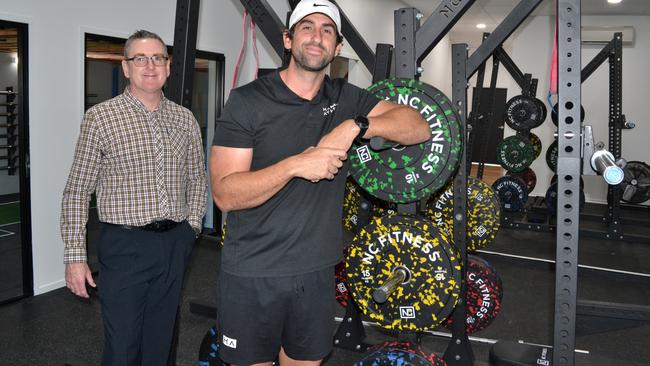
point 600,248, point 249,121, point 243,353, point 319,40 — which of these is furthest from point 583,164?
point 600,248

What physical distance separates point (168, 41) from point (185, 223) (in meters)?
2.52

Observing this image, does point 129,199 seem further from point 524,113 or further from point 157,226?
point 524,113

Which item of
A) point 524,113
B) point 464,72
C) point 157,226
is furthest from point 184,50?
point 524,113

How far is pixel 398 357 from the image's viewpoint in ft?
5.50

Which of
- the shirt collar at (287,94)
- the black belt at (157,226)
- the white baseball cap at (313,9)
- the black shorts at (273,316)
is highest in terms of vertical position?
the white baseball cap at (313,9)

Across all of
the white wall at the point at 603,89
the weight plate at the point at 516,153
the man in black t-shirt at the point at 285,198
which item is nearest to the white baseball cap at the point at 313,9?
the man in black t-shirt at the point at 285,198

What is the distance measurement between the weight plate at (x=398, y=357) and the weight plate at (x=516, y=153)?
4245 mm

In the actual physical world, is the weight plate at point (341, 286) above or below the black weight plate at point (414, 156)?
below

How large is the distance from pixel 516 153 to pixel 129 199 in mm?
4616

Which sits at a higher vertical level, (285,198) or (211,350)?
(285,198)

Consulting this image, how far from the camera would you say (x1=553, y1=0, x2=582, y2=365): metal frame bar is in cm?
155

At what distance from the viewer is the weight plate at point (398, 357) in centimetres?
167

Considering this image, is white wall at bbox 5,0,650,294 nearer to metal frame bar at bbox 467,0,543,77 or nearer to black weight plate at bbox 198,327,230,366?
black weight plate at bbox 198,327,230,366

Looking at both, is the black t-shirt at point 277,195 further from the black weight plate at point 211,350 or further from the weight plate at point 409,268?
the black weight plate at point 211,350
